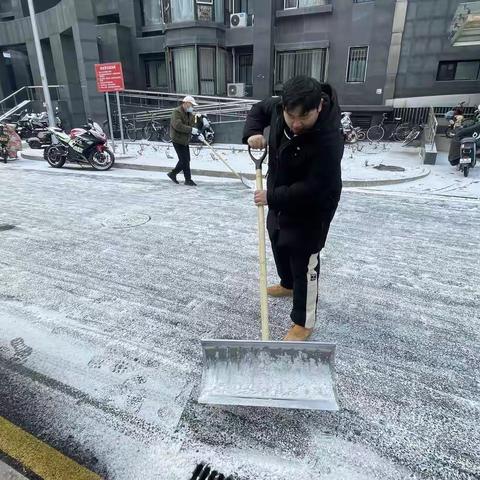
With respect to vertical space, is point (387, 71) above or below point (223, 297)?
above

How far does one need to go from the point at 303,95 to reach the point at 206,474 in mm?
1992

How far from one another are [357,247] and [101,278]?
307 cm

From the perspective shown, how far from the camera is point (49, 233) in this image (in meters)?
4.98

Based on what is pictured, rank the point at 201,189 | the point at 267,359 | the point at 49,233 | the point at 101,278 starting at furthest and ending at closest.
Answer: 1. the point at 201,189
2. the point at 49,233
3. the point at 101,278
4. the point at 267,359

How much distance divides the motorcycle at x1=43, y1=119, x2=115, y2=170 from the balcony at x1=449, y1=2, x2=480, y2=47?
1161cm

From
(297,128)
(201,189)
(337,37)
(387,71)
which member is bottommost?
(201,189)

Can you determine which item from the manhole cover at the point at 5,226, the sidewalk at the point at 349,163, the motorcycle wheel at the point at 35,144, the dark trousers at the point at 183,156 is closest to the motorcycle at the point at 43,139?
the motorcycle wheel at the point at 35,144

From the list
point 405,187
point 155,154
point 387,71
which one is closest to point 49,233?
point 405,187

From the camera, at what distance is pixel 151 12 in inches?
730

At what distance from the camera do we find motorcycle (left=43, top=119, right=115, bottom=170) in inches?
386

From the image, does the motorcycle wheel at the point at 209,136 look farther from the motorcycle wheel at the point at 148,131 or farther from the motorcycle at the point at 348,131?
the motorcycle at the point at 348,131

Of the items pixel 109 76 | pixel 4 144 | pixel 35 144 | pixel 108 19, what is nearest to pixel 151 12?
pixel 108 19

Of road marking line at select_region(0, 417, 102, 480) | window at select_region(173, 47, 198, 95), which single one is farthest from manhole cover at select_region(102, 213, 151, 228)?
window at select_region(173, 47, 198, 95)

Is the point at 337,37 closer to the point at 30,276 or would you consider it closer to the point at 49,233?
the point at 49,233
